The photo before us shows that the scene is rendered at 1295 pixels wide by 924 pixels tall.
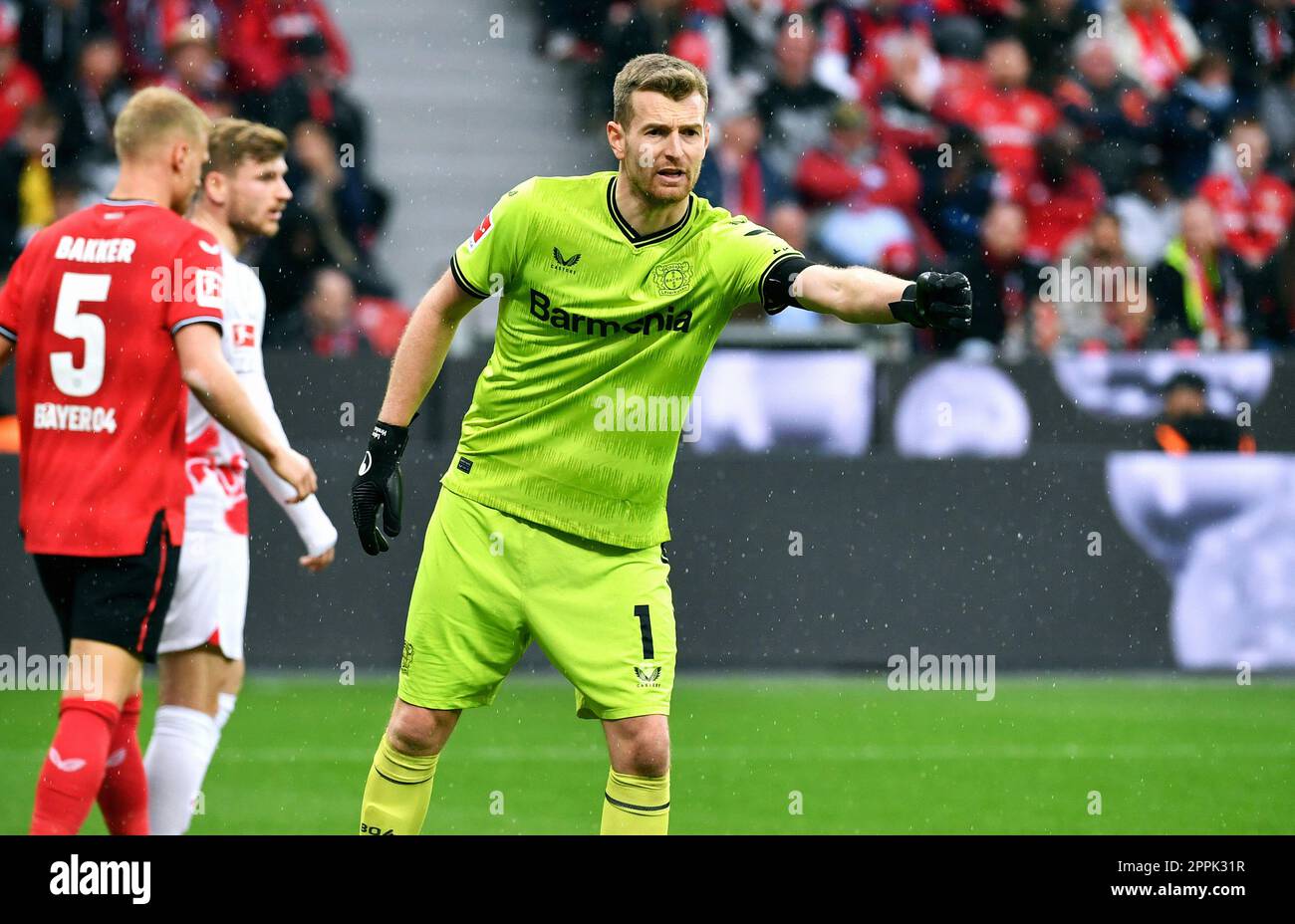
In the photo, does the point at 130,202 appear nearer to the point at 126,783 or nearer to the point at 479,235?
the point at 479,235

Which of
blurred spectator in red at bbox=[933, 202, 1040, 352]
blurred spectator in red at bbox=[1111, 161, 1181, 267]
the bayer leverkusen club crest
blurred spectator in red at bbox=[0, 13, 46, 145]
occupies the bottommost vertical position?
the bayer leverkusen club crest

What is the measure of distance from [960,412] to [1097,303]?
182 cm

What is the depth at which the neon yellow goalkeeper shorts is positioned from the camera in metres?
4.80

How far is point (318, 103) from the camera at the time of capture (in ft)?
38.9

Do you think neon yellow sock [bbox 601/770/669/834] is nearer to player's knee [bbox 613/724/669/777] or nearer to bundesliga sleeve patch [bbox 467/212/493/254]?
player's knee [bbox 613/724/669/777]

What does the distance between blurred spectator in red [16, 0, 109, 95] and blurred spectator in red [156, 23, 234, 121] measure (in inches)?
18.7

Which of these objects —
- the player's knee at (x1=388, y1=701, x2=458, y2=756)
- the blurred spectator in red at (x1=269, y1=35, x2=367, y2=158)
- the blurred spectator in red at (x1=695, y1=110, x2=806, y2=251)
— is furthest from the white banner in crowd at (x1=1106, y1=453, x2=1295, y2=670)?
the player's knee at (x1=388, y1=701, x2=458, y2=756)

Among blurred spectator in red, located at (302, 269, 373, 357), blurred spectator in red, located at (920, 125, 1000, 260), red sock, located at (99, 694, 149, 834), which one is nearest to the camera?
red sock, located at (99, 694, 149, 834)

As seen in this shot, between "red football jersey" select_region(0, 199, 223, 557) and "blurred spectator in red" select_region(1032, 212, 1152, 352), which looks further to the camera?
"blurred spectator in red" select_region(1032, 212, 1152, 352)

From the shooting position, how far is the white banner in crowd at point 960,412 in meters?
10.3

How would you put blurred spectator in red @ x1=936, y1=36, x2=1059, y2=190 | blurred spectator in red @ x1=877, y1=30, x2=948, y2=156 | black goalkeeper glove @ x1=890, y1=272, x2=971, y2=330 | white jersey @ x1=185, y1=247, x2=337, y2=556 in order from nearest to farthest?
black goalkeeper glove @ x1=890, y1=272, x2=971, y2=330, white jersey @ x1=185, y1=247, x2=337, y2=556, blurred spectator in red @ x1=877, y1=30, x2=948, y2=156, blurred spectator in red @ x1=936, y1=36, x2=1059, y2=190

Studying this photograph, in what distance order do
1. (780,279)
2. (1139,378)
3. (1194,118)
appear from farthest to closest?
(1194,118), (1139,378), (780,279)

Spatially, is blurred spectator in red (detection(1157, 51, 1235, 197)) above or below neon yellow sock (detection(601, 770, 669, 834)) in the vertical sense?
above

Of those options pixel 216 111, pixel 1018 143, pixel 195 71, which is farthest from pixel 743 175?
pixel 195 71
